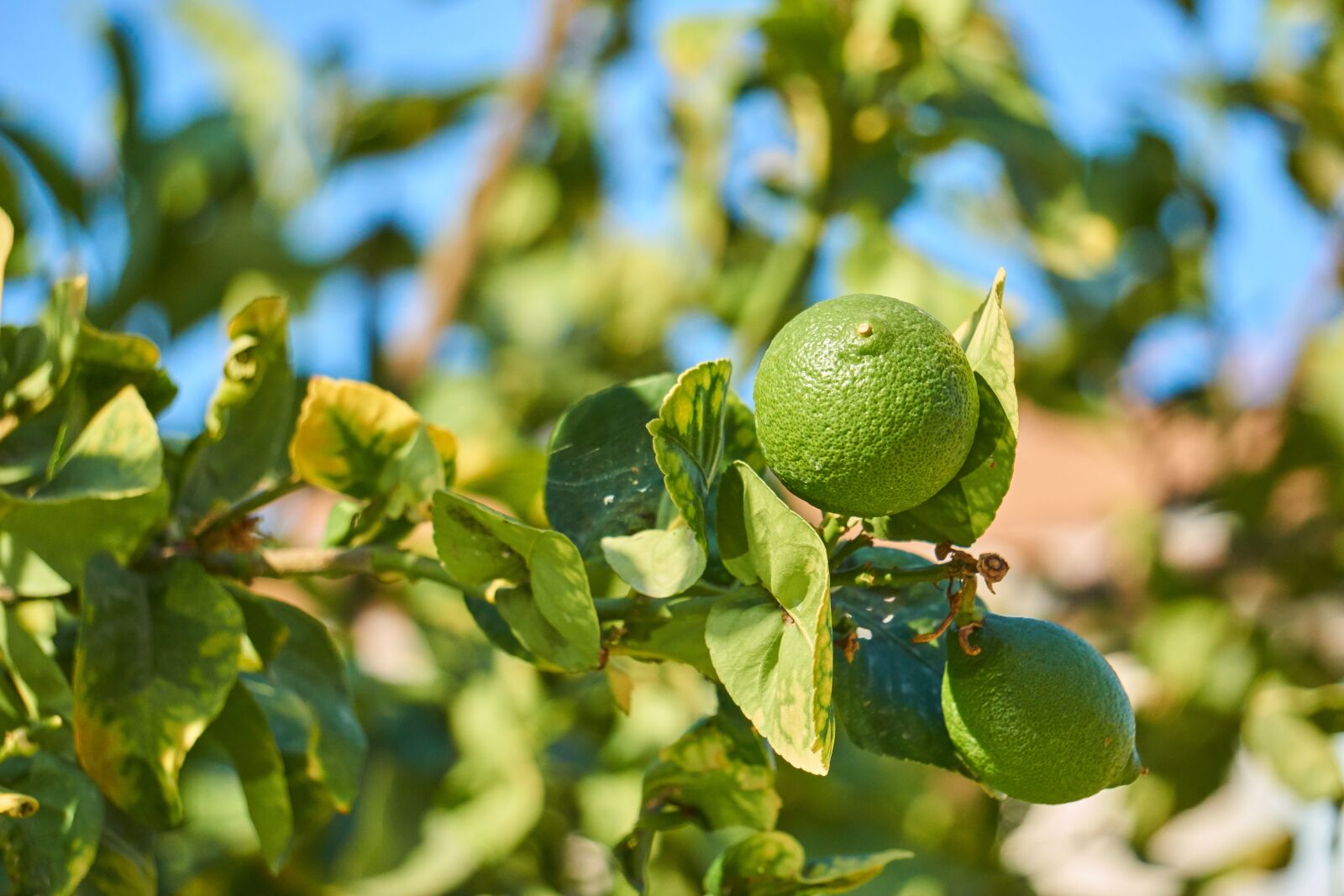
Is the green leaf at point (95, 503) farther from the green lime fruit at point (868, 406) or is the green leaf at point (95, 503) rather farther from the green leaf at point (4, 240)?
the green lime fruit at point (868, 406)

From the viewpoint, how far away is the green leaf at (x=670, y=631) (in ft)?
1.43

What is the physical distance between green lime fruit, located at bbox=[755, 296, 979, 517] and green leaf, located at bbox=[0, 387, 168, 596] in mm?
238

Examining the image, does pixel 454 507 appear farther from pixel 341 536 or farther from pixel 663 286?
pixel 663 286

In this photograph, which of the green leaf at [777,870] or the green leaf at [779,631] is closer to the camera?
the green leaf at [779,631]

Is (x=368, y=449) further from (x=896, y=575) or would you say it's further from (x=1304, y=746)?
(x=1304, y=746)

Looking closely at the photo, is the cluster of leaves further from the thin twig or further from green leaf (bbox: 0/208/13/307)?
the thin twig

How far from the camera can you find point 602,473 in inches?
18.7

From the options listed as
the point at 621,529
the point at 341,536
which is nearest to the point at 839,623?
the point at 621,529

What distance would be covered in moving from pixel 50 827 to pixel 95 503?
0.40ft

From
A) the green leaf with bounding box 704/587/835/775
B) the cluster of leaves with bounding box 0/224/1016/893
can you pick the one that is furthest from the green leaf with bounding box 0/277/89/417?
the green leaf with bounding box 704/587/835/775

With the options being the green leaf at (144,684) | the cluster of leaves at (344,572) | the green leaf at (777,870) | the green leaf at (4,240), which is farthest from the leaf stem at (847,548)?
→ the green leaf at (4,240)

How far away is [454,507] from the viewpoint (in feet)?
1.41

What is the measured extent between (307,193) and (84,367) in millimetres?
1113

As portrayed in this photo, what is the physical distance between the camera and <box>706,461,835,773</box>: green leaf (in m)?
0.37
